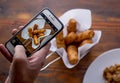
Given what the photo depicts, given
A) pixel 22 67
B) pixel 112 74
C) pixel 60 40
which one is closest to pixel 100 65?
pixel 112 74

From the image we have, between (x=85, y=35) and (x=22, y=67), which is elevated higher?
(x=22, y=67)

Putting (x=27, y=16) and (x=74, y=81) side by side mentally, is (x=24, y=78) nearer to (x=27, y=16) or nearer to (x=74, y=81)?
(x=74, y=81)

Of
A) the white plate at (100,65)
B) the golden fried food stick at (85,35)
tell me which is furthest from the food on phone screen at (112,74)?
the golden fried food stick at (85,35)

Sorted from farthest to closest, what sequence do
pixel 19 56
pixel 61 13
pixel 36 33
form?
1. pixel 61 13
2. pixel 36 33
3. pixel 19 56

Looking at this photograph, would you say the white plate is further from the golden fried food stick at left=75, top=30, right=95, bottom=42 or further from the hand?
the hand

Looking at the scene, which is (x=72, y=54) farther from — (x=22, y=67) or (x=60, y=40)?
(x=22, y=67)

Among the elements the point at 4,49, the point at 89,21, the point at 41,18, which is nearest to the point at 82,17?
the point at 89,21

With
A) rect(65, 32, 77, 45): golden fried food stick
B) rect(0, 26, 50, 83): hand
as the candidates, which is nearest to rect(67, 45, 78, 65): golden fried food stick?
rect(65, 32, 77, 45): golden fried food stick
